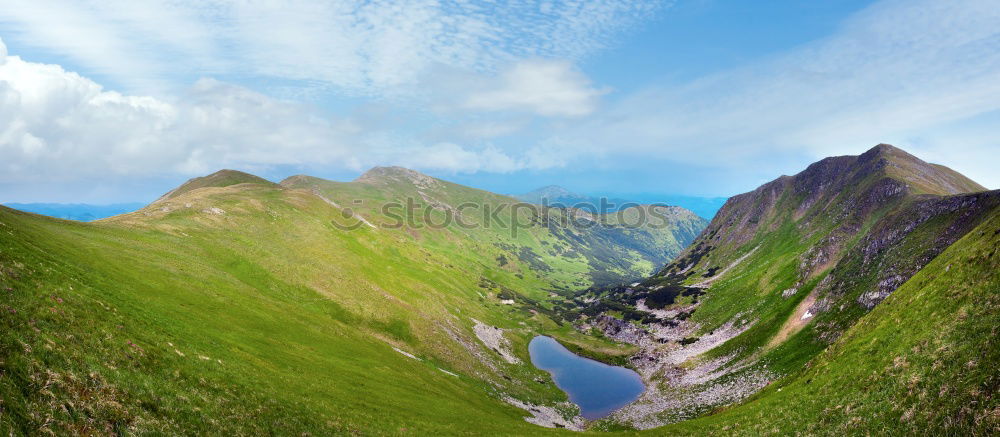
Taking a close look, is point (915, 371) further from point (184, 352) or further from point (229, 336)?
point (229, 336)

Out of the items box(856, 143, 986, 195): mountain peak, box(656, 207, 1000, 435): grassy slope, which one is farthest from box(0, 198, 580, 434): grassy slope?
box(856, 143, 986, 195): mountain peak

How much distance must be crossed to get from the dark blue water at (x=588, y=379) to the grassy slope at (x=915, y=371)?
59.7 meters

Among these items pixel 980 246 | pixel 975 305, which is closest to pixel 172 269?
pixel 975 305

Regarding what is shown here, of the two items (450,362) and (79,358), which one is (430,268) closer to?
(450,362)

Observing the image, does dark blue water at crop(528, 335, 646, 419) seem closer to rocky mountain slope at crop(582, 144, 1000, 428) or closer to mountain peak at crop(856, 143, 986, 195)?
Answer: rocky mountain slope at crop(582, 144, 1000, 428)

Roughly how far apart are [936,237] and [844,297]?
68.4 feet

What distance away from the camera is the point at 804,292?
117 metres

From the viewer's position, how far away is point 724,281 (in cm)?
19450

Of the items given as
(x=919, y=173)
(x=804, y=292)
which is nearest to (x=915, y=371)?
(x=804, y=292)

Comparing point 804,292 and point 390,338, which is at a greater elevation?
point 804,292

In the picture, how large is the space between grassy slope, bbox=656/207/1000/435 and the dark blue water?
196 ft

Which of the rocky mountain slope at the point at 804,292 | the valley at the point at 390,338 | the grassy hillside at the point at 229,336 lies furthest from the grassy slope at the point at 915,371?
the grassy hillside at the point at 229,336

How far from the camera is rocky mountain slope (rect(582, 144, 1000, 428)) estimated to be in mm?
83875

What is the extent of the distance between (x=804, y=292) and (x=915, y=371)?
103119 mm
